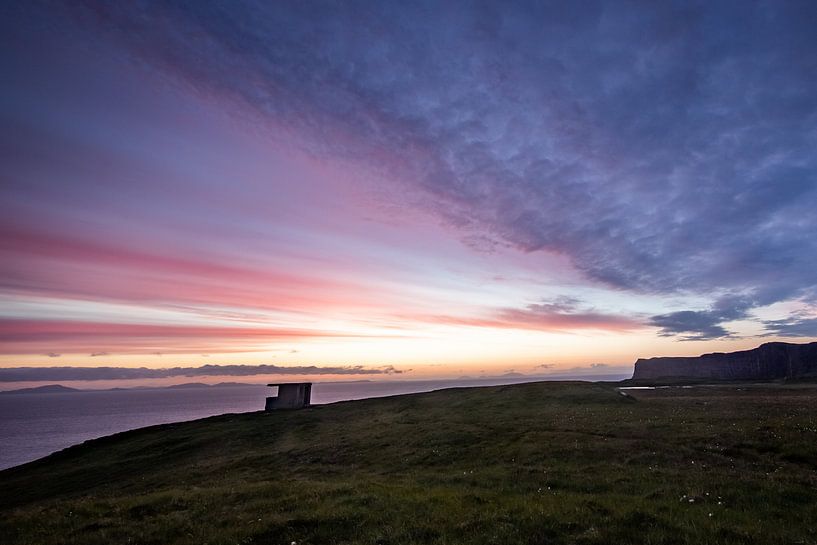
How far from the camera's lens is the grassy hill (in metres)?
14.3

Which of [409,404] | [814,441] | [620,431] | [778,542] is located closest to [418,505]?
[778,542]

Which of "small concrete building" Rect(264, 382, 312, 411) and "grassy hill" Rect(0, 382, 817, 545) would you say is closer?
"grassy hill" Rect(0, 382, 817, 545)

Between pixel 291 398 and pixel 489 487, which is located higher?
pixel 489 487

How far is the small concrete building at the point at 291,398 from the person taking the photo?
8750 cm

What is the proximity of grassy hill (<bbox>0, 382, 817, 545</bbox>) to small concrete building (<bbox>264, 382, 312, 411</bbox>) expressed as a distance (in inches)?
1569

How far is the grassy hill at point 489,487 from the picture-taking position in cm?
1432

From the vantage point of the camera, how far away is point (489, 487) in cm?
2102

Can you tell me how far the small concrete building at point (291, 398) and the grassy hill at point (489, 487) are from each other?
39.8 metres

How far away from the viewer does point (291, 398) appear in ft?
291

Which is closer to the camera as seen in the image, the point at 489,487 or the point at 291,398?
the point at 489,487

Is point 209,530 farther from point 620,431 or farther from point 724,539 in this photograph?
point 620,431

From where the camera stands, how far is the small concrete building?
8750 centimetres

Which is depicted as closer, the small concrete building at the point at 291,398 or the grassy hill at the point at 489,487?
the grassy hill at the point at 489,487

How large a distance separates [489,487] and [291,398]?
75313 millimetres
